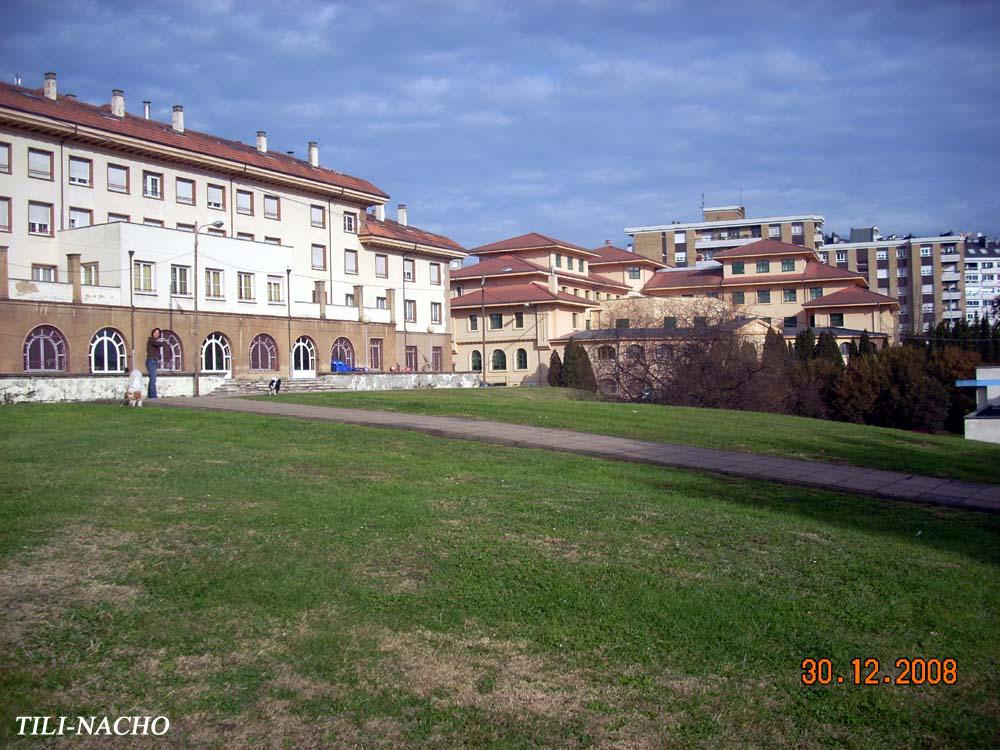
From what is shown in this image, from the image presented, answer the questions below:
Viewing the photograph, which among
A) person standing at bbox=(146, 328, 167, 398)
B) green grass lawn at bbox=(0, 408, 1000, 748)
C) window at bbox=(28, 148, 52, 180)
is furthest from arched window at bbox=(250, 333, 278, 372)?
green grass lawn at bbox=(0, 408, 1000, 748)

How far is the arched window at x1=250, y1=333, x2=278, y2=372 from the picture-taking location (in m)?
46.6

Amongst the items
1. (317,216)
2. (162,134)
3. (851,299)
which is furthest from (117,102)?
(851,299)

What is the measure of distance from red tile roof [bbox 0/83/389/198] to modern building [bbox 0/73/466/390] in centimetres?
14

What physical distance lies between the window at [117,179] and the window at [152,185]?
1.12 metres

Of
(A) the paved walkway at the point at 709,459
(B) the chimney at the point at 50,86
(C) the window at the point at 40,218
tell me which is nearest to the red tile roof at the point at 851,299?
(B) the chimney at the point at 50,86

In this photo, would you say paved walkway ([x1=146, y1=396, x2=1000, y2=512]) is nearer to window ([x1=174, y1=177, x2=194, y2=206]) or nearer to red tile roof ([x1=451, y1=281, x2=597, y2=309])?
window ([x1=174, y1=177, x2=194, y2=206])

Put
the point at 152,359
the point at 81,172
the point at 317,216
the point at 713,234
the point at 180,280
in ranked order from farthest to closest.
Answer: the point at 713,234 < the point at 317,216 < the point at 180,280 < the point at 81,172 < the point at 152,359

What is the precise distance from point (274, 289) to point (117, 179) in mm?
9675

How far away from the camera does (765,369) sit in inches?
1764

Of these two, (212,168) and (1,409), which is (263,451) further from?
(212,168)

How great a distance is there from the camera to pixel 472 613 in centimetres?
601

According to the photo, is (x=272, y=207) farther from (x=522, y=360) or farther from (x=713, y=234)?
(x=713, y=234)

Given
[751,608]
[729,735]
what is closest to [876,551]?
[751,608]

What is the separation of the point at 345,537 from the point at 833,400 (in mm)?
53181
